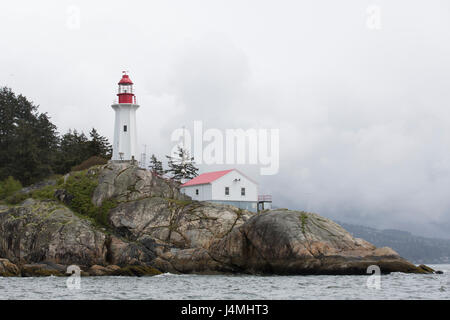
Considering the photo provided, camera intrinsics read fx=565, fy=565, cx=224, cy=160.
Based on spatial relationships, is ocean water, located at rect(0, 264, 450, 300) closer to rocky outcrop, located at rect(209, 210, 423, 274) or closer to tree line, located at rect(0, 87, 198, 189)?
rocky outcrop, located at rect(209, 210, 423, 274)

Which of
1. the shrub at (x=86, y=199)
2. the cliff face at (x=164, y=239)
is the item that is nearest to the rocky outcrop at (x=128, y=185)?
the cliff face at (x=164, y=239)

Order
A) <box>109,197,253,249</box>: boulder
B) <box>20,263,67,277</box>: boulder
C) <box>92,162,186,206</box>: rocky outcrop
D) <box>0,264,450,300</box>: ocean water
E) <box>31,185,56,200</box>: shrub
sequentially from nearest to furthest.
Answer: <box>0,264,450,300</box>: ocean water
<box>20,263,67,277</box>: boulder
<box>109,197,253,249</box>: boulder
<box>31,185,56,200</box>: shrub
<box>92,162,186,206</box>: rocky outcrop

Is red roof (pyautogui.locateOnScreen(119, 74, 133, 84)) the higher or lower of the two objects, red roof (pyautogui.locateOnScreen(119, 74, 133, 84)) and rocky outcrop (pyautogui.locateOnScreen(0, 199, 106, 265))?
the higher

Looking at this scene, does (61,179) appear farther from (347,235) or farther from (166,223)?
(347,235)

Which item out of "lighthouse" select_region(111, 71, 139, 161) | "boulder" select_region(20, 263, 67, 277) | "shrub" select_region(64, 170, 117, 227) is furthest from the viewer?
"lighthouse" select_region(111, 71, 139, 161)

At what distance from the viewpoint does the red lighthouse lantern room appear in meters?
61.6

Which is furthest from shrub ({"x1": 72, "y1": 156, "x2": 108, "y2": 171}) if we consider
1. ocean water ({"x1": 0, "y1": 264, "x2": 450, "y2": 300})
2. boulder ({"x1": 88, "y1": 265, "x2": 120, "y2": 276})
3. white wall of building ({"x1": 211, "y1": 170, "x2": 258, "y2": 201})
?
ocean water ({"x1": 0, "y1": 264, "x2": 450, "y2": 300})

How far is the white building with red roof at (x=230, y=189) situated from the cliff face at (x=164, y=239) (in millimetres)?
4240

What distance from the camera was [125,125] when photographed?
2435 inches

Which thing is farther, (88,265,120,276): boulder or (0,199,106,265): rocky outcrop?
(0,199,106,265): rocky outcrop

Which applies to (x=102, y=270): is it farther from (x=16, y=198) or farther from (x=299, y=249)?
(x=299, y=249)

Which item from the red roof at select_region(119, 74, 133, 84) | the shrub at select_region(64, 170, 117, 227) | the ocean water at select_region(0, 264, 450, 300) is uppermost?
the red roof at select_region(119, 74, 133, 84)
